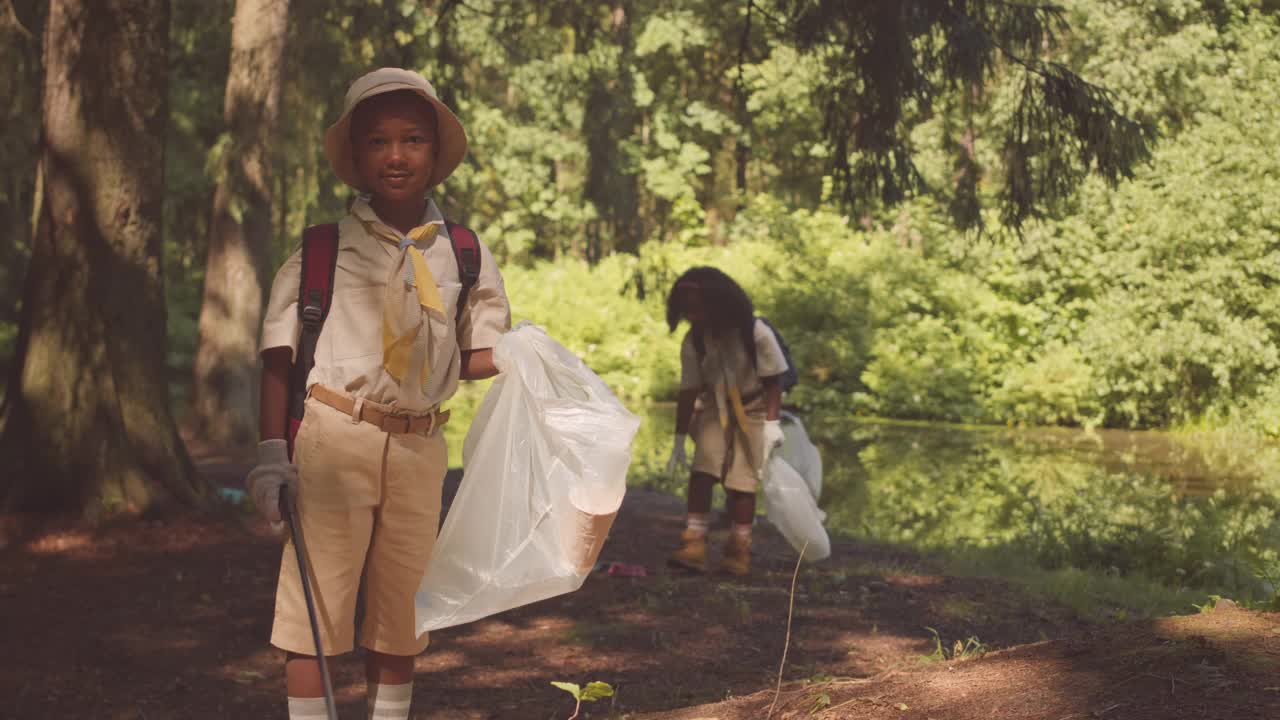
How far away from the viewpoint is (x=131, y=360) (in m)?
7.30

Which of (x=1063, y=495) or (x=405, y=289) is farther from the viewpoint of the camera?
(x=1063, y=495)

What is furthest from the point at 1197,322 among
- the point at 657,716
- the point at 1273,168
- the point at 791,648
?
the point at 657,716

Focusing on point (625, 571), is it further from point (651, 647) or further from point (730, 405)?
point (651, 647)

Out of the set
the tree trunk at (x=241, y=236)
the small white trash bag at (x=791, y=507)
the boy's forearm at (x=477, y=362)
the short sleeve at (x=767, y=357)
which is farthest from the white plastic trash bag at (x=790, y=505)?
the tree trunk at (x=241, y=236)

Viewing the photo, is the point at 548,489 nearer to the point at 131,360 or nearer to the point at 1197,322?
the point at 131,360

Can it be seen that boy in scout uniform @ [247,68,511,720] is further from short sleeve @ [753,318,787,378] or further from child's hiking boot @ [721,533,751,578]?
child's hiking boot @ [721,533,751,578]

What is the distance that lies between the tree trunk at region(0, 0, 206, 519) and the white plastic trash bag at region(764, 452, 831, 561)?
3.56 m

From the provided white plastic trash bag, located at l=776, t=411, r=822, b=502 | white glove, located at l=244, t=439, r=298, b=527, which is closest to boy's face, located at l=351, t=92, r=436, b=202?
white glove, located at l=244, t=439, r=298, b=527

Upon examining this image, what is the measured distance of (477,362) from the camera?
3.48m

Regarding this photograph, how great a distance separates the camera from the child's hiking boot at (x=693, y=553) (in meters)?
7.39

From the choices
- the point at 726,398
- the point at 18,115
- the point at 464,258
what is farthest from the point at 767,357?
the point at 18,115

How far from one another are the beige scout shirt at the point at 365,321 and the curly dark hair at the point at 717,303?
3.83 metres

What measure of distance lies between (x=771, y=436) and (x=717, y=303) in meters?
0.84

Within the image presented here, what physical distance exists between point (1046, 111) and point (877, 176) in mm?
1110
